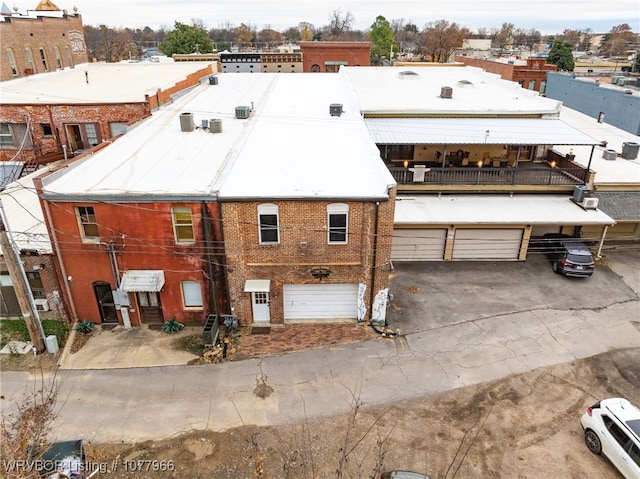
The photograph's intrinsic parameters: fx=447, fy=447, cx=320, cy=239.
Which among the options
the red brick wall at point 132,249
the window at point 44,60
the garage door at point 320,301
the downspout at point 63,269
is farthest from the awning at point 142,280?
the window at point 44,60

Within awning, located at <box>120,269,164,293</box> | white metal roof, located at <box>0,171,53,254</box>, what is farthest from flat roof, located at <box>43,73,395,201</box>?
awning, located at <box>120,269,164,293</box>

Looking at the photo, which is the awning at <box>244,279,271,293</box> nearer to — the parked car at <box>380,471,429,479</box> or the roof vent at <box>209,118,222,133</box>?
the parked car at <box>380,471,429,479</box>

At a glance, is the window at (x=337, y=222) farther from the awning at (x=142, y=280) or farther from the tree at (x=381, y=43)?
the tree at (x=381, y=43)

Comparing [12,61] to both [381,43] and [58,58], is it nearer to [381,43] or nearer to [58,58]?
[58,58]

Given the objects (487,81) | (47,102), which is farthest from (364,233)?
(487,81)

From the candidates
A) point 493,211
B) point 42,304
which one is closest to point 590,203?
point 493,211

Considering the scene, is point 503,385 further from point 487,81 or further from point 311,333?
point 487,81
